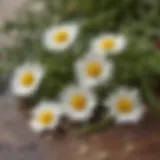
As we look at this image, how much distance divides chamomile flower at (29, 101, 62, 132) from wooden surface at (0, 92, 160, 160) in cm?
1

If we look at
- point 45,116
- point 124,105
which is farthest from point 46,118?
point 124,105

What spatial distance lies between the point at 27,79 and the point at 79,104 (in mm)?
94

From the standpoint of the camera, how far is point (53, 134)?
75 cm

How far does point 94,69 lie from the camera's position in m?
0.75

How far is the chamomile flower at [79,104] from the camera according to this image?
2.45 ft

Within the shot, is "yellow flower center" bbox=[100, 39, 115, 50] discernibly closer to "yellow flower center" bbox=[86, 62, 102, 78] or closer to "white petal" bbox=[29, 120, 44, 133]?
"yellow flower center" bbox=[86, 62, 102, 78]

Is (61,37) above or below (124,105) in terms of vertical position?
above

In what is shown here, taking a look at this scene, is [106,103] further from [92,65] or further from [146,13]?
[146,13]

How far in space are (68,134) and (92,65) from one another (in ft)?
0.36

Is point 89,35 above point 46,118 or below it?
above

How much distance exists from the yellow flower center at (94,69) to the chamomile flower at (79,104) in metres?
0.03

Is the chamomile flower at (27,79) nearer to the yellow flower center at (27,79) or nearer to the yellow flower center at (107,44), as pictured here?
the yellow flower center at (27,79)

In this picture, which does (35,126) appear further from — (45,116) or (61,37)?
(61,37)

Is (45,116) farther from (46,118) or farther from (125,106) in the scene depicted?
(125,106)
